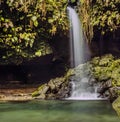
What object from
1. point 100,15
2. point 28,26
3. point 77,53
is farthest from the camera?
point 77,53

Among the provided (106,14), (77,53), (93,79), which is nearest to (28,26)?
(77,53)

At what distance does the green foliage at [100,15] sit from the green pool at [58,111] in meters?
4.18

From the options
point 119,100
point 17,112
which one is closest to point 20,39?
point 17,112

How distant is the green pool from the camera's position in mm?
10062

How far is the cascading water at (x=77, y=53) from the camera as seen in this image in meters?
14.5

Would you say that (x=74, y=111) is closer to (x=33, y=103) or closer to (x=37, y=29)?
(x=33, y=103)

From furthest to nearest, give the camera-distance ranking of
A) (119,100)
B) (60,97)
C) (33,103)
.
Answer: (60,97)
(33,103)
(119,100)

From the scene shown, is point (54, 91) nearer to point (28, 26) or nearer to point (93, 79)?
point (93, 79)

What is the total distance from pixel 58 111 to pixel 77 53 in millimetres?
5983

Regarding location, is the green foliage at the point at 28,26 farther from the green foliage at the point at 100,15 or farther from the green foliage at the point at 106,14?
the green foliage at the point at 106,14

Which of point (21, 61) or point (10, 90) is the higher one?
point (21, 61)

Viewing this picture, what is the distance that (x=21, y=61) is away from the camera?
16047 mm

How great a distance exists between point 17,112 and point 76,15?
6.72 meters

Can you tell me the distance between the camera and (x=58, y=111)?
36.8 ft
